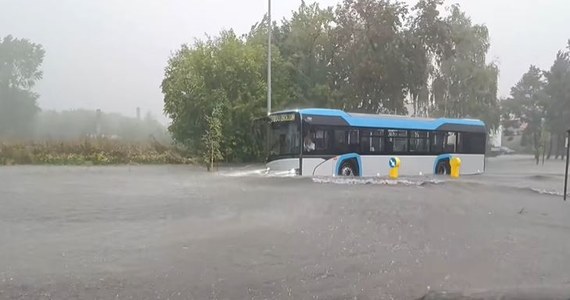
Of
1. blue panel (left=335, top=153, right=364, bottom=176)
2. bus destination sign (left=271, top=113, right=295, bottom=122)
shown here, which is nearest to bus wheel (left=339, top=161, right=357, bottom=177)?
blue panel (left=335, top=153, right=364, bottom=176)

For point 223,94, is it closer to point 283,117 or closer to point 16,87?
point 283,117

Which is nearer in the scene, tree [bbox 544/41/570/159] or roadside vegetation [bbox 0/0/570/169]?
roadside vegetation [bbox 0/0/570/169]

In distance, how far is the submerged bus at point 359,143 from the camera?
18.0m

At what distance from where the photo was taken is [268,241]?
306 inches

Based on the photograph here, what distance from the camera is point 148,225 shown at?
8727 mm

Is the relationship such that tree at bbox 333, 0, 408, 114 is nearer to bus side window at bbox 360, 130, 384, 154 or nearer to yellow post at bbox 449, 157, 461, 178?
yellow post at bbox 449, 157, 461, 178

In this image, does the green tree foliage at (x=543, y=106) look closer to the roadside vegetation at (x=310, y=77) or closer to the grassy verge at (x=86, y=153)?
the roadside vegetation at (x=310, y=77)

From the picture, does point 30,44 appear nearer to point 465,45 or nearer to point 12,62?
point 12,62

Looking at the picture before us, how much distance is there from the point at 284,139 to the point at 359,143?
119 inches

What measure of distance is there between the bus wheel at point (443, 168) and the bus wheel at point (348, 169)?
491 cm

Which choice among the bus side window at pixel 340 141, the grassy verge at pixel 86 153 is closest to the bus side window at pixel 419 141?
the bus side window at pixel 340 141

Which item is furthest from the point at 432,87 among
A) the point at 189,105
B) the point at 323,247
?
the point at 323,247

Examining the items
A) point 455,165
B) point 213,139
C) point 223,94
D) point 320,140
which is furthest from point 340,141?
point 223,94

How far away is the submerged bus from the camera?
1800 centimetres
